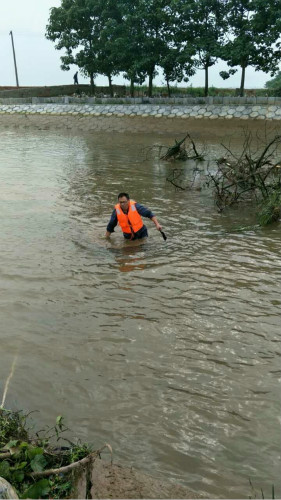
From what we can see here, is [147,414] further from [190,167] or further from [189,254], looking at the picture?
[190,167]

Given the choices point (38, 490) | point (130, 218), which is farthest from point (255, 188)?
point (38, 490)

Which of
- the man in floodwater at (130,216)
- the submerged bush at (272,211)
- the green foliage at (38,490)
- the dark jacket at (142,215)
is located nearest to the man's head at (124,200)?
the man in floodwater at (130,216)

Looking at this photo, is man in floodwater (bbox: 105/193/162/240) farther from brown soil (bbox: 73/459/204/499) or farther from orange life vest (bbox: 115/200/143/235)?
brown soil (bbox: 73/459/204/499)

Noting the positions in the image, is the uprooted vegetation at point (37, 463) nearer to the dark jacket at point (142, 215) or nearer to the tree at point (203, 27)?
the dark jacket at point (142, 215)

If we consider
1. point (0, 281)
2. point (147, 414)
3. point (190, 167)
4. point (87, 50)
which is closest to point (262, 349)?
point (147, 414)

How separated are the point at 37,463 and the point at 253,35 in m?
32.3

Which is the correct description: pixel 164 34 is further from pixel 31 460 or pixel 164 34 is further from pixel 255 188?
pixel 31 460

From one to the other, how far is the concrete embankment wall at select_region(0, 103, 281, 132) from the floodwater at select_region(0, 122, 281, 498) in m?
20.2

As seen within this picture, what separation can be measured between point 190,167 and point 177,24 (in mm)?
18785

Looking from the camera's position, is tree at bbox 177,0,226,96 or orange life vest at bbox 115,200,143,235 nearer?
orange life vest at bbox 115,200,143,235

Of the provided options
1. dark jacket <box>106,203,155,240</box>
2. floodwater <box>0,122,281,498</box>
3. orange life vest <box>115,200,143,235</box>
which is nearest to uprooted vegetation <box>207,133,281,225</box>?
floodwater <box>0,122,281,498</box>

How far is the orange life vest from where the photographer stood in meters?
9.00

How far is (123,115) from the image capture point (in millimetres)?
33375

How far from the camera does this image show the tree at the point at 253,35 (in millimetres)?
28703
